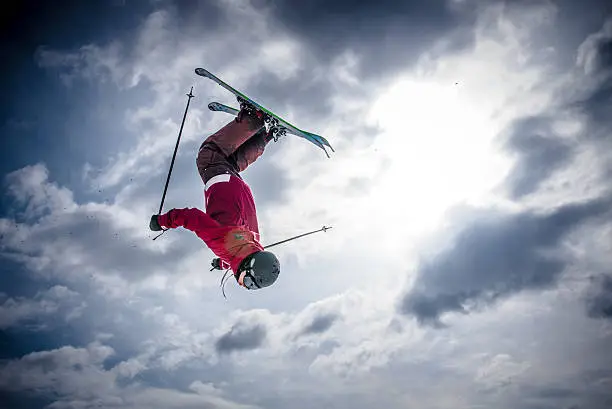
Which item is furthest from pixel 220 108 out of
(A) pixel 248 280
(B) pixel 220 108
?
(A) pixel 248 280

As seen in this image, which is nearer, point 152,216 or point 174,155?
point 152,216

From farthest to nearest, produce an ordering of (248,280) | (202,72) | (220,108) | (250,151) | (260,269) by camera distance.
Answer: (220,108) < (250,151) < (202,72) < (248,280) < (260,269)

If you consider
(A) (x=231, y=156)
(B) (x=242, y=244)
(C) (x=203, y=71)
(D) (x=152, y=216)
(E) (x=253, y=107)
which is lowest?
(B) (x=242, y=244)

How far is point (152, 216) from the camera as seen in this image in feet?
27.0

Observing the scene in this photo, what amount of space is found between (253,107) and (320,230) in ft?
11.4

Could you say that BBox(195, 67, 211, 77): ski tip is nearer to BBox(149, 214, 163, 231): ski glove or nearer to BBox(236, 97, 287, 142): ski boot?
BBox(236, 97, 287, 142): ski boot

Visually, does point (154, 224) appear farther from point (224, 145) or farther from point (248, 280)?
point (248, 280)

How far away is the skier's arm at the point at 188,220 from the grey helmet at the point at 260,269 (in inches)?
41.5

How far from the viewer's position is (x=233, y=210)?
834 cm

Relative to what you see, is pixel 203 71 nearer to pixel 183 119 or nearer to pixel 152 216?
pixel 183 119

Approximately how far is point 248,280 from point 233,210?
67.5 inches

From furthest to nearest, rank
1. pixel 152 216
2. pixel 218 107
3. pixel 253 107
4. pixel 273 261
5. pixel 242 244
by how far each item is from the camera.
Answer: pixel 218 107, pixel 253 107, pixel 152 216, pixel 242 244, pixel 273 261

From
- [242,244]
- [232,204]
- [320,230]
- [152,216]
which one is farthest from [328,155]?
[152,216]

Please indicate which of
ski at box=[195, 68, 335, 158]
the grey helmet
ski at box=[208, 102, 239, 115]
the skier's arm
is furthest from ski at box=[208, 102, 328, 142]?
the grey helmet
